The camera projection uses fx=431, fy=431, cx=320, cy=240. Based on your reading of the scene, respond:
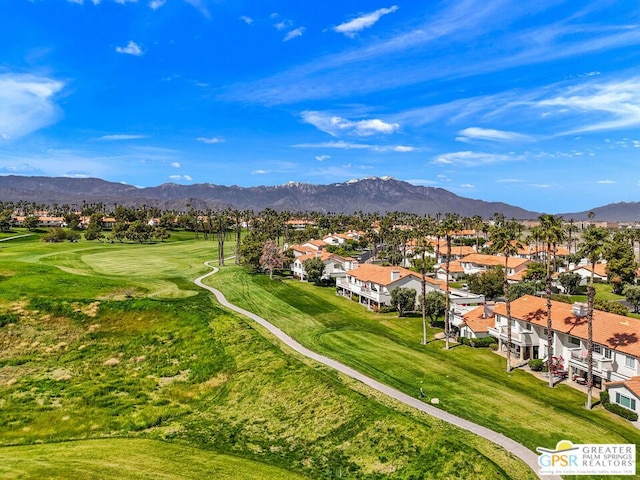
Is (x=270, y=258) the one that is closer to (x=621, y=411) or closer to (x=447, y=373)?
(x=447, y=373)

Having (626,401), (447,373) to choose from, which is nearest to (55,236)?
(447,373)

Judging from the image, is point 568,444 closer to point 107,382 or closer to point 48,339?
point 107,382

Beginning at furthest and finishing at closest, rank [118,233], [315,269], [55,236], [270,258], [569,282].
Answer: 1. [118,233]
2. [55,236]
3. [270,258]
4. [315,269]
5. [569,282]

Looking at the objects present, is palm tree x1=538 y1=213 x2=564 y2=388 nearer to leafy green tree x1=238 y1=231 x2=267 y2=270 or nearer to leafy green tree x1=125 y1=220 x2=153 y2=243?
leafy green tree x1=238 y1=231 x2=267 y2=270

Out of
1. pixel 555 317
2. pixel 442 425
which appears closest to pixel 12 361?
pixel 442 425

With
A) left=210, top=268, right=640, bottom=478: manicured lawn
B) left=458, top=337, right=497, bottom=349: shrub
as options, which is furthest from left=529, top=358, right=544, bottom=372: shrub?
left=458, top=337, right=497, bottom=349: shrub

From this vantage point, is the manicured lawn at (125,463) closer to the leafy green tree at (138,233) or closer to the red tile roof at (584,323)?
the red tile roof at (584,323)
